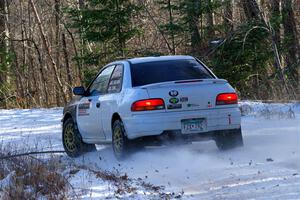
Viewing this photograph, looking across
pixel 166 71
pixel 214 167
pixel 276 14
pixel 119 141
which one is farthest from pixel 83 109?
pixel 276 14

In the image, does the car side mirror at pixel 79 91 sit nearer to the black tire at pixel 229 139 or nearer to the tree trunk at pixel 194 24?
the black tire at pixel 229 139

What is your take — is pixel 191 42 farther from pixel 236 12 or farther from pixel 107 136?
pixel 107 136

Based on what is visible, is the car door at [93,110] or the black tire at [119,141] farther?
the car door at [93,110]

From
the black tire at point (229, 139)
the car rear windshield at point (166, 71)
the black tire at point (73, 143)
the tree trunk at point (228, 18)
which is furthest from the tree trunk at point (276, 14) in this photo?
the black tire at point (229, 139)

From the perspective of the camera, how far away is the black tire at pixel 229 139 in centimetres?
1023

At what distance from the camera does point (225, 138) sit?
1030 centimetres

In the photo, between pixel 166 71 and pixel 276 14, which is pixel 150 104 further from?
pixel 276 14

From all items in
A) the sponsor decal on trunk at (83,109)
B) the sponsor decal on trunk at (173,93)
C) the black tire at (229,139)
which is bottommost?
the black tire at (229,139)

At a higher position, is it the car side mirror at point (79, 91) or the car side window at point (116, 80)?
the car side window at point (116, 80)

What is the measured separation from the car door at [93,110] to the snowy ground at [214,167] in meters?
0.41

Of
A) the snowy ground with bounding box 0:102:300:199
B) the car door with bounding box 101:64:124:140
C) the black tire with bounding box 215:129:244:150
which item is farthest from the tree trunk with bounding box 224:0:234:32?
the black tire with bounding box 215:129:244:150

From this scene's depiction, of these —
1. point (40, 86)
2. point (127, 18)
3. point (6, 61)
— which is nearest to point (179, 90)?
point (127, 18)

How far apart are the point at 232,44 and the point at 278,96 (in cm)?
375

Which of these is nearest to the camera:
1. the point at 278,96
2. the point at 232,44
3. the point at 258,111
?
the point at 258,111
